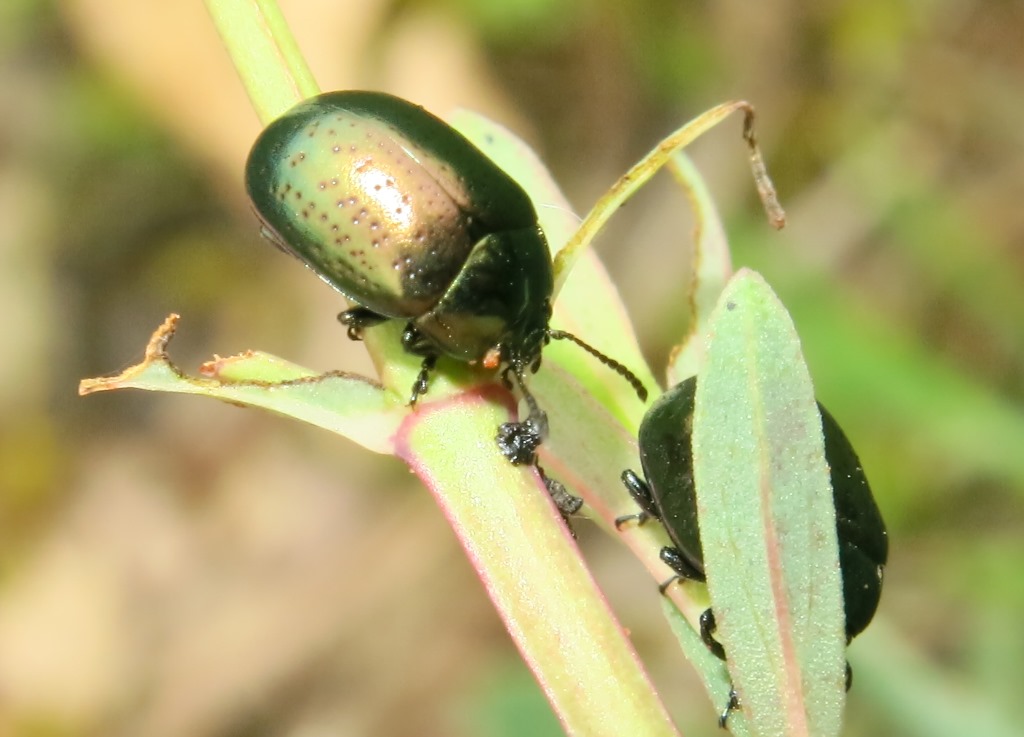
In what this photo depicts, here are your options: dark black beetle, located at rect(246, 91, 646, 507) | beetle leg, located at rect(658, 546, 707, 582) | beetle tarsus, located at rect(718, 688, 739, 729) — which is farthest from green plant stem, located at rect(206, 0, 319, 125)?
beetle tarsus, located at rect(718, 688, 739, 729)

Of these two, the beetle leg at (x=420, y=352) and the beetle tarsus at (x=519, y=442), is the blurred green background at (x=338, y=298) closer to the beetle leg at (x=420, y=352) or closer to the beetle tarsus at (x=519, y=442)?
the beetle leg at (x=420, y=352)

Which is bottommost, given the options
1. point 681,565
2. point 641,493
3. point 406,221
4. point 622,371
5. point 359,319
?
point 681,565

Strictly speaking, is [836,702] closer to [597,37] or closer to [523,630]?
[523,630]

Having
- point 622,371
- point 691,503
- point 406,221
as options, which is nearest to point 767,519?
point 622,371

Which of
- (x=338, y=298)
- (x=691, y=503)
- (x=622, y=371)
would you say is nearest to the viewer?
(x=622, y=371)

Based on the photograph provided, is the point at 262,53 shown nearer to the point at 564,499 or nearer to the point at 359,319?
the point at 359,319

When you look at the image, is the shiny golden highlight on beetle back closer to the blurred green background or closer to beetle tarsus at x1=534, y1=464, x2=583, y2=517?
beetle tarsus at x1=534, y1=464, x2=583, y2=517

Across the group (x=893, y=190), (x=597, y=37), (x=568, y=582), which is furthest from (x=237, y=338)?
(x=568, y=582)
